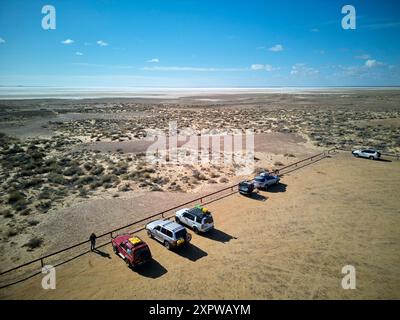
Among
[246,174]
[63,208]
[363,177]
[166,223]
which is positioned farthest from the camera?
[246,174]

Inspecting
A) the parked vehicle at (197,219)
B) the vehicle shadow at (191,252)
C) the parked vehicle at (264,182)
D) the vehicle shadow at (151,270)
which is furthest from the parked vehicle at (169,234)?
the parked vehicle at (264,182)

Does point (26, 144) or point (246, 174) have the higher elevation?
point (26, 144)

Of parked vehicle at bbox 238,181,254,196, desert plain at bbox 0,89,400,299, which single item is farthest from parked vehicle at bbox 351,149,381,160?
parked vehicle at bbox 238,181,254,196

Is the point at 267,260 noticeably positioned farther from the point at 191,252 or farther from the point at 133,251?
the point at 133,251

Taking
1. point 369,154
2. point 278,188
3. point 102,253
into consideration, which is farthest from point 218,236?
point 369,154
